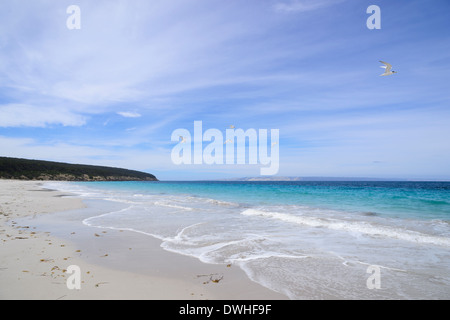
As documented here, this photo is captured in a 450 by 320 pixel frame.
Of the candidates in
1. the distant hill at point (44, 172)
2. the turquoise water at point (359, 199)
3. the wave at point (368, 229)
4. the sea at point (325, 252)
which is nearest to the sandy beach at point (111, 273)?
the sea at point (325, 252)

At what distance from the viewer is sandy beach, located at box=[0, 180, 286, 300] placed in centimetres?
448

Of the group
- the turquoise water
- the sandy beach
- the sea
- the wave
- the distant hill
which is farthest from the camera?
the distant hill

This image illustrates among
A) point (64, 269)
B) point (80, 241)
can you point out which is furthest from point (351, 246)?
point (80, 241)

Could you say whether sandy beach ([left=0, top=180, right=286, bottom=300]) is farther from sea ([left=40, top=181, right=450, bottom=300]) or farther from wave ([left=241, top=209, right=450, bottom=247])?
wave ([left=241, top=209, right=450, bottom=247])

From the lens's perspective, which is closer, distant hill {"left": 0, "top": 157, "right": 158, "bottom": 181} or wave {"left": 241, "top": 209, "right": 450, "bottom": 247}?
wave {"left": 241, "top": 209, "right": 450, "bottom": 247}

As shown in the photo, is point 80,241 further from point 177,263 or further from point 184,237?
point 177,263

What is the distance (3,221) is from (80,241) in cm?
532

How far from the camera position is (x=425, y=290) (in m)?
4.99

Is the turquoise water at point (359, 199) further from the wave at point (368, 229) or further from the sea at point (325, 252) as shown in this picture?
the wave at point (368, 229)

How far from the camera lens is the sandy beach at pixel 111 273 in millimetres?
4477

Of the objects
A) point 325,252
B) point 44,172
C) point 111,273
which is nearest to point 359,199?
point 325,252

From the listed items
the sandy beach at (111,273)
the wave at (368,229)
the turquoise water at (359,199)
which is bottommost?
the turquoise water at (359,199)

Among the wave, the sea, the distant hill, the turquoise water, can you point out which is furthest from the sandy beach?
the distant hill

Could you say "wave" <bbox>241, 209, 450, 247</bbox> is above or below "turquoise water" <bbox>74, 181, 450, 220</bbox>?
above
